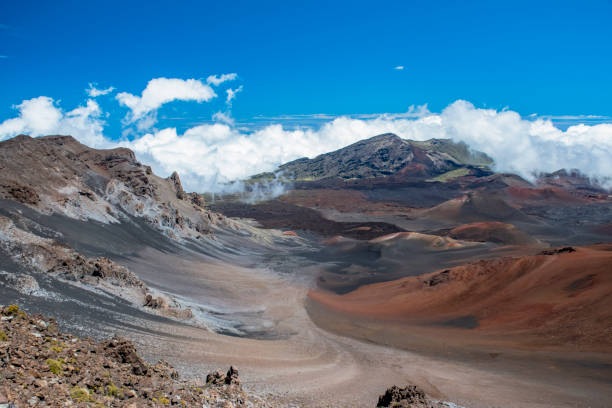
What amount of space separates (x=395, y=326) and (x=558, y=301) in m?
11.1

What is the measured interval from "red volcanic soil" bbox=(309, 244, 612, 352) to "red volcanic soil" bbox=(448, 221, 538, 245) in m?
37.3

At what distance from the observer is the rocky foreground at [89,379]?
289 inches

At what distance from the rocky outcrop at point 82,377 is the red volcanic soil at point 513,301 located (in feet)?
63.5

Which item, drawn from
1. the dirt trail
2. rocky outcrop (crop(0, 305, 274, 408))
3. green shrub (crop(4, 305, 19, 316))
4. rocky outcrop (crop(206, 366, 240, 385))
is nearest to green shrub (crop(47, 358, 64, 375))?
rocky outcrop (crop(0, 305, 274, 408))

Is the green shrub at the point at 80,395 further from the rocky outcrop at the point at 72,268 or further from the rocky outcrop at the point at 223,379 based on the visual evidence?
the rocky outcrop at the point at 72,268

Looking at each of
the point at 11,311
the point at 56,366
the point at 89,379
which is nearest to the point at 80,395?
the point at 89,379

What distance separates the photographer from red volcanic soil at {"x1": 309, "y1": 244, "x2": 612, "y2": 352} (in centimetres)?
2339

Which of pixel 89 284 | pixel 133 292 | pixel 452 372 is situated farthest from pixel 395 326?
pixel 89 284

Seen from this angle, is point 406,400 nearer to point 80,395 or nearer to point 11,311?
point 80,395

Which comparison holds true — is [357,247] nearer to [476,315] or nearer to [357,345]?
[476,315]

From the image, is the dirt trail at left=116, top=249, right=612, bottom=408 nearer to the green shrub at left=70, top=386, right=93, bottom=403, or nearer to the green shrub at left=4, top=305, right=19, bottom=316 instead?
the green shrub at left=4, top=305, right=19, bottom=316

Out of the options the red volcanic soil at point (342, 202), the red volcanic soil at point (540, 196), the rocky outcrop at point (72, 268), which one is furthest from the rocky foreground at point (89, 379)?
the red volcanic soil at point (540, 196)

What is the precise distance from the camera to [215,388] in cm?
1147

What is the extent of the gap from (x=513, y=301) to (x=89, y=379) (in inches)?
1192
